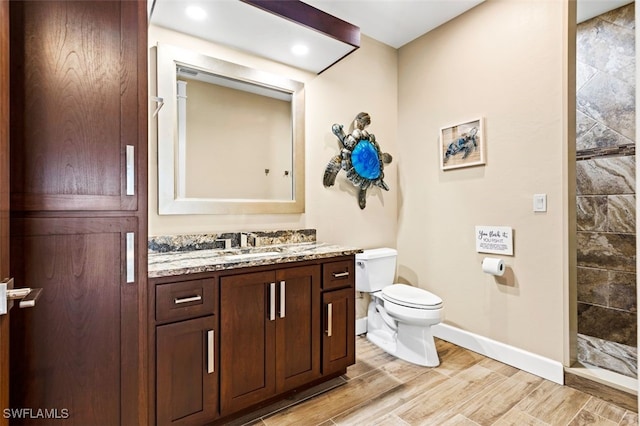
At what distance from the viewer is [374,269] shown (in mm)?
2607

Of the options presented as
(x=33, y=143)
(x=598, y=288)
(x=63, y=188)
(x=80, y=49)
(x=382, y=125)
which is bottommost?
(x=598, y=288)

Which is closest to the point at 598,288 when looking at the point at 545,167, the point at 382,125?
the point at 545,167

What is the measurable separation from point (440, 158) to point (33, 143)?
2663 millimetres

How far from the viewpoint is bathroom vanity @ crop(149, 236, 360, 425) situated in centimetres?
143

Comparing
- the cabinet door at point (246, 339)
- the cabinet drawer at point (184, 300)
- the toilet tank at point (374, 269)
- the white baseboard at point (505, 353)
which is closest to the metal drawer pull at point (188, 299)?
the cabinet drawer at point (184, 300)

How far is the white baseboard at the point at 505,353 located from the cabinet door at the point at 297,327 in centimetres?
136

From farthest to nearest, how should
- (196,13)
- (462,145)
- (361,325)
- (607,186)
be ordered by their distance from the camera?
(361,325) < (607,186) < (462,145) < (196,13)

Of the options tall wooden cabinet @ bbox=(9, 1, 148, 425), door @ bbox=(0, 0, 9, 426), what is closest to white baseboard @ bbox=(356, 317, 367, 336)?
tall wooden cabinet @ bbox=(9, 1, 148, 425)

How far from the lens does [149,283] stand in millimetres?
1372

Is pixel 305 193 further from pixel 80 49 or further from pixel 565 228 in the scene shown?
pixel 565 228

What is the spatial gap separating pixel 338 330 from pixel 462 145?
5.88ft

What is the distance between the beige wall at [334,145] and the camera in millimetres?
1995

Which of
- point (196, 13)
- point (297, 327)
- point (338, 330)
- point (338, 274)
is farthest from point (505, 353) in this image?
point (196, 13)

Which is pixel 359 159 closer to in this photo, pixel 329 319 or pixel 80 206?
pixel 329 319
